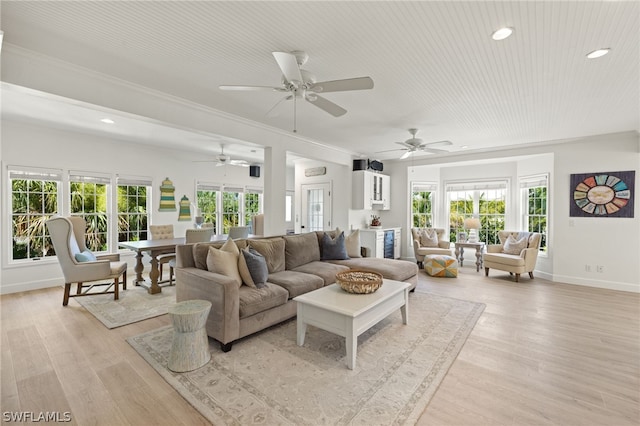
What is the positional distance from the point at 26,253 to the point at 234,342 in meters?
4.61

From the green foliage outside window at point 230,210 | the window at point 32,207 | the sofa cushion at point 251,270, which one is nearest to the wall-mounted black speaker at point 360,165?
the green foliage outside window at point 230,210

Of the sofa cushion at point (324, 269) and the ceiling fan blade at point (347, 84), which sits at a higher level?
the ceiling fan blade at point (347, 84)

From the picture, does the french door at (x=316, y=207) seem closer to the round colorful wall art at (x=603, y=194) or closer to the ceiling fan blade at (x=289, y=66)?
the ceiling fan blade at (x=289, y=66)

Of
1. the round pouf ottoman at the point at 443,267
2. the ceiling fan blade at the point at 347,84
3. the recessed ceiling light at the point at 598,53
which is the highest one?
the recessed ceiling light at the point at 598,53

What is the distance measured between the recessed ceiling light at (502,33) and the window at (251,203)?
684cm

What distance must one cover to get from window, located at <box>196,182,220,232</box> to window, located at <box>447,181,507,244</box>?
6.16 metres

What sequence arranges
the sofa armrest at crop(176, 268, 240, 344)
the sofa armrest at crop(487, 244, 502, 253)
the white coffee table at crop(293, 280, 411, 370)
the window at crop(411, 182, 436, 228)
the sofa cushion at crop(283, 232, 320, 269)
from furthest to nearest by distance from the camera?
1. the window at crop(411, 182, 436, 228)
2. the sofa armrest at crop(487, 244, 502, 253)
3. the sofa cushion at crop(283, 232, 320, 269)
4. the sofa armrest at crop(176, 268, 240, 344)
5. the white coffee table at crop(293, 280, 411, 370)

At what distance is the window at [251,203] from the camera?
816 centimetres

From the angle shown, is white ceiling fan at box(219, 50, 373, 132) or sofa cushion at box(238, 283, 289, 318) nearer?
white ceiling fan at box(219, 50, 373, 132)

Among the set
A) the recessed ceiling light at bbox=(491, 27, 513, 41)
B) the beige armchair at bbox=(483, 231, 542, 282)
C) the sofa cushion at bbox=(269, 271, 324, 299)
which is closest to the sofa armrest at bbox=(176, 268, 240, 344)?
the sofa cushion at bbox=(269, 271, 324, 299)

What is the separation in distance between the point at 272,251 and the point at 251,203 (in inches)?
184

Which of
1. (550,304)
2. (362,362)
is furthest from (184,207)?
(550,304)

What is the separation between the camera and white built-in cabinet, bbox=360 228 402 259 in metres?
6.83

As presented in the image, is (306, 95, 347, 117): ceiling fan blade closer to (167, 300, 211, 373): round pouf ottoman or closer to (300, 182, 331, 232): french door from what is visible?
(167, 300, 211, 373): round pouf ottoman
